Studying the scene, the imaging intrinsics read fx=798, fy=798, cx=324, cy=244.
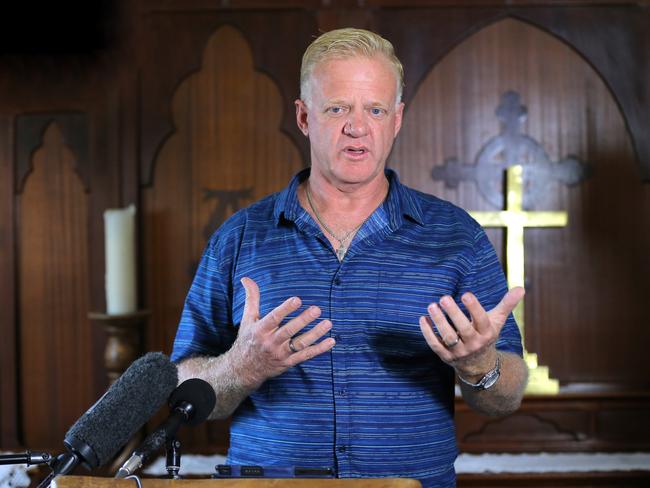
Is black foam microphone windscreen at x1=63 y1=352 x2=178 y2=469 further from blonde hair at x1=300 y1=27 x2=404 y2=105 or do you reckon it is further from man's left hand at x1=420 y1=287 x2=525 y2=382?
blonde hair at x1=300 y1=27 x2=404 y2=105

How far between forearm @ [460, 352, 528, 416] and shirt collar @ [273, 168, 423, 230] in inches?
12.1

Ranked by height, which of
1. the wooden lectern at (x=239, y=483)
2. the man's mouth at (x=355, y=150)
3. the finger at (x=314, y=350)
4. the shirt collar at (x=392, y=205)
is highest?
the man's mouth at (x=355, y=150)

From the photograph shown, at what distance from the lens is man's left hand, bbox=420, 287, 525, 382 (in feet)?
3.56

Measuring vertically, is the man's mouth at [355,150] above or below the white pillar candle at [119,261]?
above

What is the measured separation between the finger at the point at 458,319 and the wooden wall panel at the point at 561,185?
1615 mm

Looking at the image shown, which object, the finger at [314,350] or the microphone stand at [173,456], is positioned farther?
the finger at [314,350]

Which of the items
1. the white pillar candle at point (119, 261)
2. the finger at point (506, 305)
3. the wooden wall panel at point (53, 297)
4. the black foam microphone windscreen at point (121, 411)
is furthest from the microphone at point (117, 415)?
the wooden wall panel at point (53, 297)

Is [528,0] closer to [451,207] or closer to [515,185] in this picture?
[515,185]

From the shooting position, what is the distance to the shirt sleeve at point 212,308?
1.51 m

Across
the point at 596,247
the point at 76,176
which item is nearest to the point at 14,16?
the point at 76,176

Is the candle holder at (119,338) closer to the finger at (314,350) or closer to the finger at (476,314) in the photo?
the finger at (314,350)

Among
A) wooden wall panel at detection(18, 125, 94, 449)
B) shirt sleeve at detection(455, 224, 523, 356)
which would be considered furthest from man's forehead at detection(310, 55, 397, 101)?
wooden wall panel at detection(18, 125, 94, 449)

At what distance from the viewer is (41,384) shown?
279 cm

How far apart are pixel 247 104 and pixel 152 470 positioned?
1.23m
